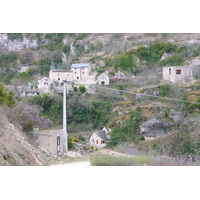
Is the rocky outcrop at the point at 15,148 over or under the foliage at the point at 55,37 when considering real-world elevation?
under

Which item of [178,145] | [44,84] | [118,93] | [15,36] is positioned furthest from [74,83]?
[178,145]

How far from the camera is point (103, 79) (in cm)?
739

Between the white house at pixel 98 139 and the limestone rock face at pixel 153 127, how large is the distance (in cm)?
99

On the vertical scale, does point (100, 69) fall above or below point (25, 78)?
above

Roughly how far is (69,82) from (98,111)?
1.02 meters

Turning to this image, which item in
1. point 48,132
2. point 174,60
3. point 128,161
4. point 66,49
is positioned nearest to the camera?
point 128,161

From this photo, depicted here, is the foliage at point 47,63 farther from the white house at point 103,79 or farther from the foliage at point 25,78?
the white house at point 103,79

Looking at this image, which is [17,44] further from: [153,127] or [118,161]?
[118,161]

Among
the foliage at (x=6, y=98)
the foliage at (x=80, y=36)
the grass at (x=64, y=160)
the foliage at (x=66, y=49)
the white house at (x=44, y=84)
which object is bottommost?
the grass at (x=64, y=160)

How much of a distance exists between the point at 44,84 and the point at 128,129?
93.5 inches

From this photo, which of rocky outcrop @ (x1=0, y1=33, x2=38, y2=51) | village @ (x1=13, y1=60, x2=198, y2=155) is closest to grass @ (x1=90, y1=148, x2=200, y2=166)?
village @ (x1=13, y1=60, x2=198, y2=155)

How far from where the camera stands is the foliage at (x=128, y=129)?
6578mm

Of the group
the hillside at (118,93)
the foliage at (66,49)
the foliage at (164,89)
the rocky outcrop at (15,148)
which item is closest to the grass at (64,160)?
the rocky outcrop at (15,148)

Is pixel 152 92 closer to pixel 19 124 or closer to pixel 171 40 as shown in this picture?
pixel 171 40
